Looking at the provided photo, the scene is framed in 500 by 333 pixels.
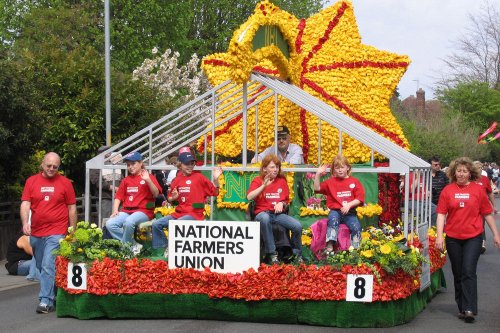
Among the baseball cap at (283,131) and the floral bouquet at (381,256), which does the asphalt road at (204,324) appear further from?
the baseball cap at (283,131)

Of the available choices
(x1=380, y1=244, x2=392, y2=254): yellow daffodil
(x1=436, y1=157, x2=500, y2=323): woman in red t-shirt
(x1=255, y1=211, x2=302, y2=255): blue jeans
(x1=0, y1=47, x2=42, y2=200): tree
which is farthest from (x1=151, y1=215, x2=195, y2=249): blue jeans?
(x1=0, y1=47, x2=42, y2=200): tree

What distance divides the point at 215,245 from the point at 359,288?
173 cm

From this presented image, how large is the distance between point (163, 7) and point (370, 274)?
118 ft

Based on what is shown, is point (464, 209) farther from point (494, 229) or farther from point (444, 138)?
point (444, 138)

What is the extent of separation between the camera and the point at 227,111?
1441cm

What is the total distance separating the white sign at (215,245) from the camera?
1048 cm

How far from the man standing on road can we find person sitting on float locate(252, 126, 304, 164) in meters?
3.51

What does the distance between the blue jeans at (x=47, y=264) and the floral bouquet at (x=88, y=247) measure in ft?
0.80

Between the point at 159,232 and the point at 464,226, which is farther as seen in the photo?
the point at 159,232

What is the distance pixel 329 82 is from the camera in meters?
15.7

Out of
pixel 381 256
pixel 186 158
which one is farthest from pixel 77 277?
pixel 381 256

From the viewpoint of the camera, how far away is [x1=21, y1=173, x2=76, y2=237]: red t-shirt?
1109cm

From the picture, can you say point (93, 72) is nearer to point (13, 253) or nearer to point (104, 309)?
point (13, 253)

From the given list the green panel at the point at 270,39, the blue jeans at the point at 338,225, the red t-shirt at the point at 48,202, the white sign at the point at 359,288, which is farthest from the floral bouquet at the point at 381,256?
the green panel at the point at 270,39
